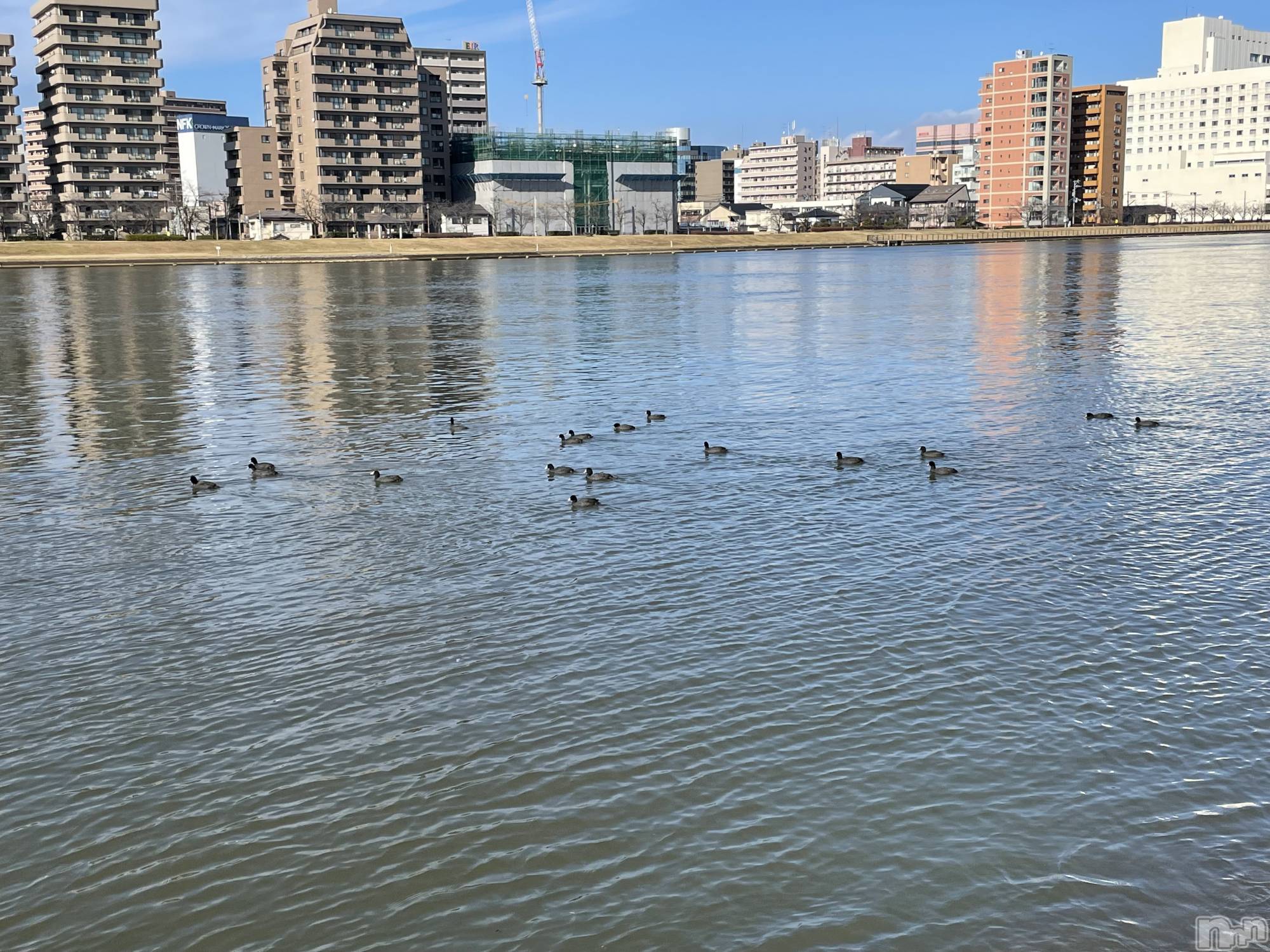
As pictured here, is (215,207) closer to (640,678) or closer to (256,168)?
(256,168)

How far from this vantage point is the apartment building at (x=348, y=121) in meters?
166

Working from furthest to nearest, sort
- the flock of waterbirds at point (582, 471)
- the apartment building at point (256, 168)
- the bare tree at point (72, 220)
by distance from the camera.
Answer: the apartment building at point (256, 168) < the bare tree at point (72, 220) < the flock of waterbirds at point (582, 471)

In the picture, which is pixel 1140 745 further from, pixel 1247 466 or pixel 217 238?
pixel 217 238

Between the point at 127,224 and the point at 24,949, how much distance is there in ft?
542

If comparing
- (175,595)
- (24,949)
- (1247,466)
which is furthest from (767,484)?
(24,949)

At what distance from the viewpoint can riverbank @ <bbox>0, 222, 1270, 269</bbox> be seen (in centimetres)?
13312

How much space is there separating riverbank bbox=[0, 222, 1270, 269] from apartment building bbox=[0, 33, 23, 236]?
64.4 ft

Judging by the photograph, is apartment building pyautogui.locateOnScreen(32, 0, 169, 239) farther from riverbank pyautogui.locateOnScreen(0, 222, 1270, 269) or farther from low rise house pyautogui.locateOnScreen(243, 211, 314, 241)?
riverbank pyautogui.locateOnScreen(0, 222, 1270, 269)

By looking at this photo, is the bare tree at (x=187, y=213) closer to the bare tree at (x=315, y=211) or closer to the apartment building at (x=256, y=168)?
the apartment building at (x=256, y=168)

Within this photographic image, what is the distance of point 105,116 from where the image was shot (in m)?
159

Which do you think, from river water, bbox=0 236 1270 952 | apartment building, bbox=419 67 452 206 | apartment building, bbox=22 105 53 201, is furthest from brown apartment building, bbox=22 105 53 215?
river water, bbox=0 236 1270 952

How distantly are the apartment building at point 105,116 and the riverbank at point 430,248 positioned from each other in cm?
1909

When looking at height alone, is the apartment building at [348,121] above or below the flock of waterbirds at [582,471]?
above

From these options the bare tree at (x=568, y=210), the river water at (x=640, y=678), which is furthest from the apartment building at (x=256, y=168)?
the river water at (x=640, y=678)
